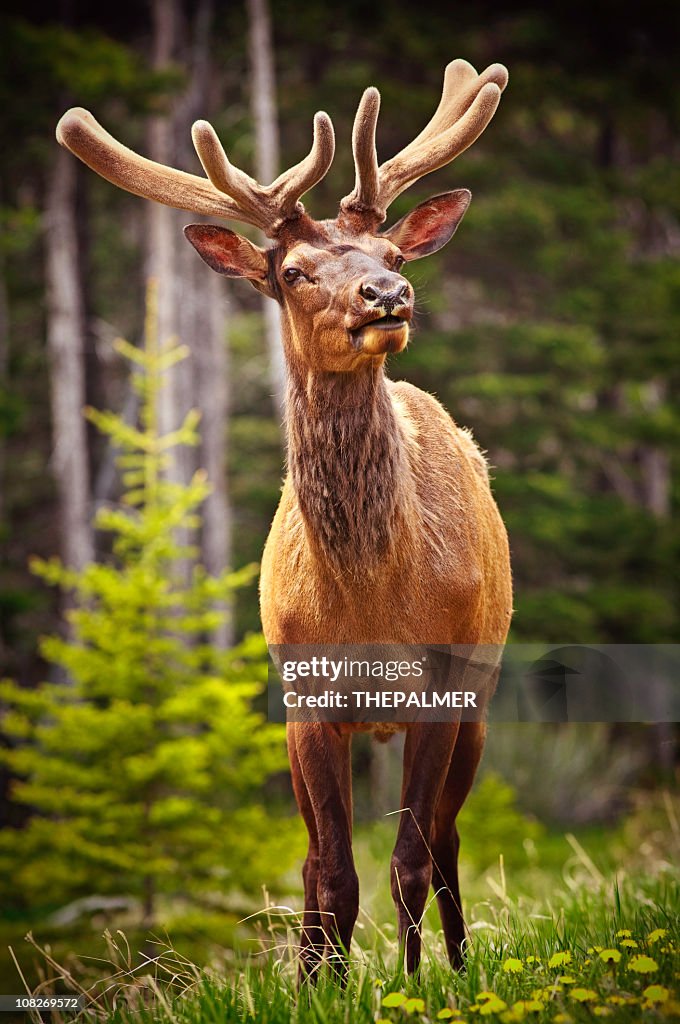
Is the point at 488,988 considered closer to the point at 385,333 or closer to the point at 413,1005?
the point at 413,1005

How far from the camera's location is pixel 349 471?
3.53m

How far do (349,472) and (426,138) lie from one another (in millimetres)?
1445

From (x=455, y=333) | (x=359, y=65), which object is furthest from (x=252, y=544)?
(x=359, y=65)

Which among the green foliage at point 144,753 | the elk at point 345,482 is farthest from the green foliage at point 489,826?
the elk at point 345,482

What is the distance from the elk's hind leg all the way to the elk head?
1.50 m

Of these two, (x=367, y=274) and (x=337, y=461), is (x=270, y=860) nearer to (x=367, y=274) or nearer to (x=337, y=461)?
(x=337, y=461)

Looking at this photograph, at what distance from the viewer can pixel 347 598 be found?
3.55 m

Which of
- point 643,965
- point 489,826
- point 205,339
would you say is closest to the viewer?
point 643,965

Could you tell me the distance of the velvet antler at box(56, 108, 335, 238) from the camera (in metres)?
3.65

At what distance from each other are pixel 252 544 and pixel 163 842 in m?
8.25

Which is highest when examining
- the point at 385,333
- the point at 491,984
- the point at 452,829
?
the point at 385,333

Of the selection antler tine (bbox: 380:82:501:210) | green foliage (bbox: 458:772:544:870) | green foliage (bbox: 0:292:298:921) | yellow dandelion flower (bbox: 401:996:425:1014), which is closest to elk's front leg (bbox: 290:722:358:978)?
yellow dandelion flower (bbox: 401:996:425:1014)

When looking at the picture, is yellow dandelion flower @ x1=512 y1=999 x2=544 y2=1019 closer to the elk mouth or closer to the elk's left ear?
the elk mouth

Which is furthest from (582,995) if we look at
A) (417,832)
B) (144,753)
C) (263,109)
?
(263,109)
